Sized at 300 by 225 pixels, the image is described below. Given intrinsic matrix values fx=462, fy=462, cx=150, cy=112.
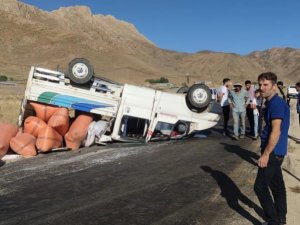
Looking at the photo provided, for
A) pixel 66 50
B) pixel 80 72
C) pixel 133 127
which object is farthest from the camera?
pixel 66 50

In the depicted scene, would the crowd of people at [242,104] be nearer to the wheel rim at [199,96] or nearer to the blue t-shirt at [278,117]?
the wheel rim at [199,96]

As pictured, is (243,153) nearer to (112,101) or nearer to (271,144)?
(112,101)

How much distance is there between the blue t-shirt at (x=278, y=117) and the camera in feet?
16.4

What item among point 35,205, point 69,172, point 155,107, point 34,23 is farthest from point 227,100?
point 34,23

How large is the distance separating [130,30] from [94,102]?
173m

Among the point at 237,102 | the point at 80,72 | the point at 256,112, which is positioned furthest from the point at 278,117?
the point at 256,112

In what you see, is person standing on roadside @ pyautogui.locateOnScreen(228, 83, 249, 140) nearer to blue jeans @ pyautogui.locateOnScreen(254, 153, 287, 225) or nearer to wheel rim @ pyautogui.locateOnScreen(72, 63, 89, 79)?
wheel rim @ pyautogui.locateOnScreen(72, 63, 89, 79)

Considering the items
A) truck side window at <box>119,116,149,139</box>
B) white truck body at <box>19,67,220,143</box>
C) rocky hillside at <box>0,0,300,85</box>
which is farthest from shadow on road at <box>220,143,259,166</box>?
rocky hillside at <box>0,0,300,85</box>

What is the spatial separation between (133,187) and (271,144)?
10.1 feet

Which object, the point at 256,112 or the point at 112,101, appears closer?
the point at 112,101

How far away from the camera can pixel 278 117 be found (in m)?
4.96

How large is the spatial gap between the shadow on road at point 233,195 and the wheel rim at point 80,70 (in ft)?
14.7

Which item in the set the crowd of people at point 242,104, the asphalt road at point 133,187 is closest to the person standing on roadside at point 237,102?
the crowd of people at point 242,104

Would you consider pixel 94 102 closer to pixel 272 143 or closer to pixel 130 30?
pixel 272 143
